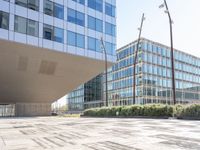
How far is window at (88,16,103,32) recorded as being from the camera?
124 feet

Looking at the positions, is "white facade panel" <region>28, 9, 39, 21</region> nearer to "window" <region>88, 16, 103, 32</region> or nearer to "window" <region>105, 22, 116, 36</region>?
"window" <region>88, 16, 103, 32</region>

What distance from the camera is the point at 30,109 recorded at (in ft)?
151

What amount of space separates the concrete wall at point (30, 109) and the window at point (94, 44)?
17.2 m

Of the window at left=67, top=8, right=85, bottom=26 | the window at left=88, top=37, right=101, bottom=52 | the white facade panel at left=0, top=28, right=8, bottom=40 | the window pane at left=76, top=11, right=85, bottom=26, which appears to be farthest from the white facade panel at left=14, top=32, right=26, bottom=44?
the window at left=88, top=37, right=101, bottom=52

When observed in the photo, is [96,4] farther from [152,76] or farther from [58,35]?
[152,76]

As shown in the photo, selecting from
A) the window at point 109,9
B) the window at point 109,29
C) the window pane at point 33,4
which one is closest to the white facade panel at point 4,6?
the window pane at point 33,4

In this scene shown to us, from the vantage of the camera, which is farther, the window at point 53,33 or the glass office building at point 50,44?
the window at point 53,33

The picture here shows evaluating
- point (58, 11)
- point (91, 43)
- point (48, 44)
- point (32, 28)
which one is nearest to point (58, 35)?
point (48, 44)

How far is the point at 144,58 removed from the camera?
82500 mm

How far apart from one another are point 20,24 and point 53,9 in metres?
5.99

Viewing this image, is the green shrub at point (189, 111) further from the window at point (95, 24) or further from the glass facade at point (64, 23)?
the window at point (95, 24)

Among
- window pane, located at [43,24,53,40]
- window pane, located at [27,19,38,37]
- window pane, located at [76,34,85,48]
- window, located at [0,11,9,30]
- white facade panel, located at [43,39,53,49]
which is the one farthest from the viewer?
window pane, located at [76,34,85,48]

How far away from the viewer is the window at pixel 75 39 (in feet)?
115

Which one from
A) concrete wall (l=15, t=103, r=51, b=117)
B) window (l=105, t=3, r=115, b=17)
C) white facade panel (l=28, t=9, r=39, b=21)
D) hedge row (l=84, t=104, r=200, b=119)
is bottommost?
concrete wall (l=15, t=103, r=51, b=117)
